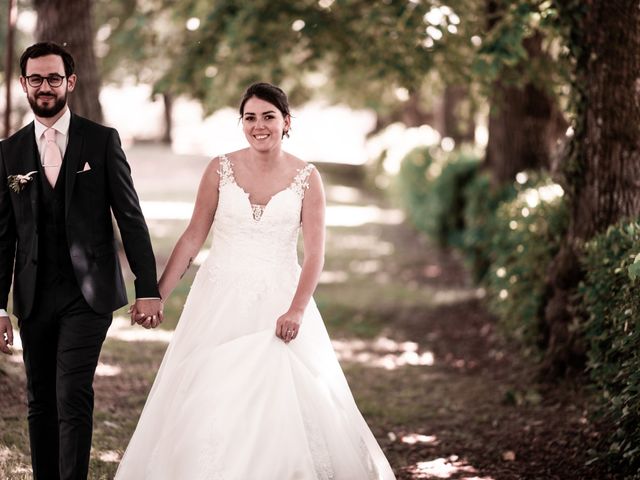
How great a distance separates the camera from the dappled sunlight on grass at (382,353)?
8.88 metres

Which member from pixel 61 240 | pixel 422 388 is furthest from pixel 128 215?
pixel 422 388

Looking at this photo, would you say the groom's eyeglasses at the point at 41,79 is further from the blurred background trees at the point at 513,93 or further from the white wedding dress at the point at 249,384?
the blurred background trees at the point at 513,93

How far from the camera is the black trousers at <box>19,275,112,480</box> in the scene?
399cm

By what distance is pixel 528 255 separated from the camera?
7.92 meters

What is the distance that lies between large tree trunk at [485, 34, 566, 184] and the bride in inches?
263

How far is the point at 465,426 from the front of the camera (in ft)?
21.8

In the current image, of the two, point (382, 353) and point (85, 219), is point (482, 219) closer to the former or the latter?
point (382, 353)

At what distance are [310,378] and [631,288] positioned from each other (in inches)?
83.4

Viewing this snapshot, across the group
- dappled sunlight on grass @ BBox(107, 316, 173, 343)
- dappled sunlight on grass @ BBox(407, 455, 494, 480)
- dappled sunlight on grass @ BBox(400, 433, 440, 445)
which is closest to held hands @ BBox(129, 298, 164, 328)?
dappled sunlight on grass @ BBox(407, 455, 494, 480)

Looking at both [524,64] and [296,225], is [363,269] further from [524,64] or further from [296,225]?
[296,225]

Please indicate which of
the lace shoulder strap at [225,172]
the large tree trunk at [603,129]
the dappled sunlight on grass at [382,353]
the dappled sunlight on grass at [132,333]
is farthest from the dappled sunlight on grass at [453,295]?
the lace shoulder strap at [225,172]

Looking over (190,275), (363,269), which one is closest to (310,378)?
(190,275)

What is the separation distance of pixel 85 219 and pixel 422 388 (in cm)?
467

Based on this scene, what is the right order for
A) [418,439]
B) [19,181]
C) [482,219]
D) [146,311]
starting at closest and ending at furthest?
1. [19,181]
2. [146,311]
3. [418,439]
4. [482,219]
